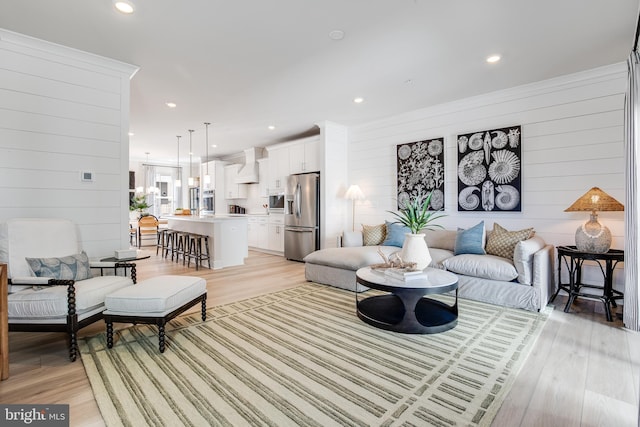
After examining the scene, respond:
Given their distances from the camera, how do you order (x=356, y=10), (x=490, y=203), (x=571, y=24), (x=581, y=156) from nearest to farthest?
1. (x=356, y=10)
2. (x=571, y=24)
3. (x=581, y=156)
4. (x=490, y=203)

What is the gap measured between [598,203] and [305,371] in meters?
3.43

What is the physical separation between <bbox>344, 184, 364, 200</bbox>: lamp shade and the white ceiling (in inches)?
64.1

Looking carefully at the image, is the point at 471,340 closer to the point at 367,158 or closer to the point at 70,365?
the point at 70,365

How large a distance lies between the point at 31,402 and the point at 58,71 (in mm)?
3053

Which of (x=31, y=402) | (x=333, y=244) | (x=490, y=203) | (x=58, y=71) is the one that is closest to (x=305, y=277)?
(x=333, y=244)

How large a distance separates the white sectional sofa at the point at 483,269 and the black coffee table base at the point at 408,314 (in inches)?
12.7

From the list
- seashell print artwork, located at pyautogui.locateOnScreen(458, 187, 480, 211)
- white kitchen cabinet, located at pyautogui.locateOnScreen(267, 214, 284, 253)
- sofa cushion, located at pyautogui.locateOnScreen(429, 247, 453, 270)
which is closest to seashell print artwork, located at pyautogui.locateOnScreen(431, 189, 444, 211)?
seashell print artwork, located at pyautogui.locateOnScreen(458, 187, 480, 211)

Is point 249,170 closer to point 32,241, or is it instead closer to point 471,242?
point 32,241

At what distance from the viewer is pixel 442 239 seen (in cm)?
448

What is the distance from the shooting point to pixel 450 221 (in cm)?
482

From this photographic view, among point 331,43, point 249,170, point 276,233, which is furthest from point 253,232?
point 331,43

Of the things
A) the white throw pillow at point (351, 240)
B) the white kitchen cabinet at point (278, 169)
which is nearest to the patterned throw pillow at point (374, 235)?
the white throw pillow at point (351, 240)

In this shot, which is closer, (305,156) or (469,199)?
(469,199)

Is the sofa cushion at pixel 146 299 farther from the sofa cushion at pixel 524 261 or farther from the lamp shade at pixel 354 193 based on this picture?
the lamp shade at pixel 354 193
